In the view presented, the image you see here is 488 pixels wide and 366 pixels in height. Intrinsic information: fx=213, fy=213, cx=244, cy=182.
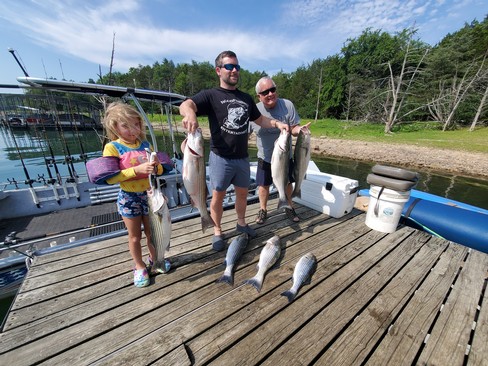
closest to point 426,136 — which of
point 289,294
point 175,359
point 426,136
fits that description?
point 426,136

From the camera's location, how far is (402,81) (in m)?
25.9

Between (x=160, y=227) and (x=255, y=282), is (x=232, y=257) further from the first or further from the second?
(x=160, y=227)

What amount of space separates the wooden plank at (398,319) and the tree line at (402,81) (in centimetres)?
1081

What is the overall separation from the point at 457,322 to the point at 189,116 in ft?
11.5

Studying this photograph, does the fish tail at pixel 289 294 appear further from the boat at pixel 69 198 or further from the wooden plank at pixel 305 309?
the boat at pixel 69 198

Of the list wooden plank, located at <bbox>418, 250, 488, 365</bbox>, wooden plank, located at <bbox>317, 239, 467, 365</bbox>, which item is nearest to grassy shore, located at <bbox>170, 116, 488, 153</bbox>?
wooden plank, located at <bbox>418, 250, 488, 365</bbox>

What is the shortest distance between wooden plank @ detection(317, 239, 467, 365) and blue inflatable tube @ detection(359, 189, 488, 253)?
93cm

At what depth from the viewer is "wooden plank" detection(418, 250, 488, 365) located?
5.97 feet

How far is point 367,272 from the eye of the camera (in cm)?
278

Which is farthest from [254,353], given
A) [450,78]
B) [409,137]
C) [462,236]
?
[450,78]

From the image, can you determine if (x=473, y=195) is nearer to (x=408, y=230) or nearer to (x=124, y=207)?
(x=408, y=230)

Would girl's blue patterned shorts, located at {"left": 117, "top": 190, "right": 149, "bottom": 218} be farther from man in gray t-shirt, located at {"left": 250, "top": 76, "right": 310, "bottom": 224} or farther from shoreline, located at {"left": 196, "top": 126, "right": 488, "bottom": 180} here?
shoreline, located at {"left": 196, "top": 126, "right": 488, "bottom": 180}

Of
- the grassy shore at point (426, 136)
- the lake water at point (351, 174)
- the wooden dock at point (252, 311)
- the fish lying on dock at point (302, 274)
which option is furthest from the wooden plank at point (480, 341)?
the grassy shore at point (426, 136)

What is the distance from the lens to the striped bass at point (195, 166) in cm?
233
